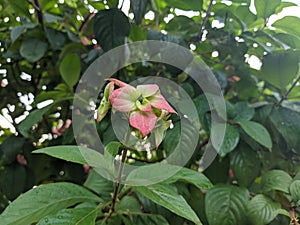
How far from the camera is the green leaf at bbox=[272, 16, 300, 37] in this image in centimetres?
73

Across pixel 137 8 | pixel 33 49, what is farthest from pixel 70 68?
pixel 137 8

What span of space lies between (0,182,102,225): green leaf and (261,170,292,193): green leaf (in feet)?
0.82

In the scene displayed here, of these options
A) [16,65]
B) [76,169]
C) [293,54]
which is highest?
[293,54]

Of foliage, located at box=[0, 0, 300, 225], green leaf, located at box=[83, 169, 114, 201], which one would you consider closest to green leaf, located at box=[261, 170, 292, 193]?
foliage, located at box=[0, 0, 300, 225]

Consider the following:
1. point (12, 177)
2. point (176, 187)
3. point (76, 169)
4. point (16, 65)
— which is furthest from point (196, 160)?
point (16, 65)

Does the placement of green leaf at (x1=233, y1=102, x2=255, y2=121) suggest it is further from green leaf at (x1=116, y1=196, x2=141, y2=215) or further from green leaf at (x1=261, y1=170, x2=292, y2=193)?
green leaf at (x1=116, y1=196, x2=141, y2=215)

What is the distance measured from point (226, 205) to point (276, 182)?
0.08 metres

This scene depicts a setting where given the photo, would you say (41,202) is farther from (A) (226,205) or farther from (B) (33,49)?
(B) (33,49)

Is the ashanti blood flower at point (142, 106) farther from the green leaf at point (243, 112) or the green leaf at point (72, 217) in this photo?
the green leaf at point (243, 112)

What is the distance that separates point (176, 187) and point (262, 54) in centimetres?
30

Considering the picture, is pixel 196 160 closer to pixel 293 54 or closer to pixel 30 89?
pixel 293 54

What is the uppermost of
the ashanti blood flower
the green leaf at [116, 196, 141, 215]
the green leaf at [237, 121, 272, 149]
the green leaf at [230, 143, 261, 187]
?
the ashanti blood flower

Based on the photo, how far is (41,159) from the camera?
2.55 feet

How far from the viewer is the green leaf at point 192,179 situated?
0.50 m
